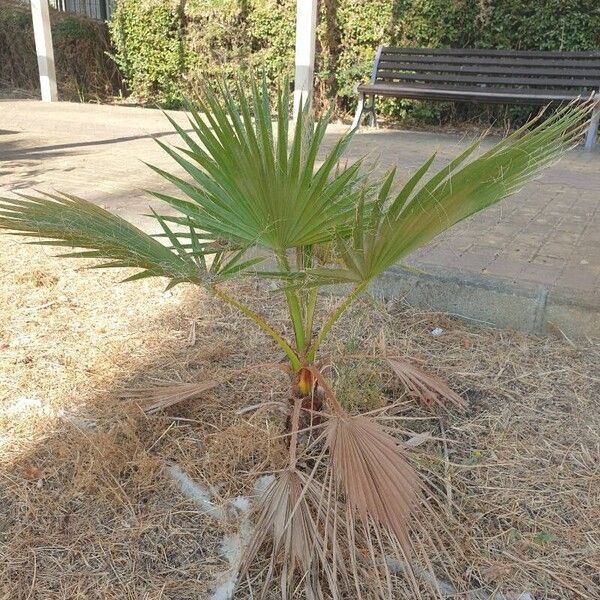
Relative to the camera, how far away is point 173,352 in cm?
254

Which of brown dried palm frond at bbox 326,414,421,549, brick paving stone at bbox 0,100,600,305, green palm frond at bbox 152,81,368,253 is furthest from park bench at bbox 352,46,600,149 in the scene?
brown dried palm frond at bbox 326,414,421,549

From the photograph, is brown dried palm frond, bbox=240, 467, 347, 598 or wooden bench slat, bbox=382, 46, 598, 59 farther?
wooden bench slat, bbox=382, 46, 598, 59

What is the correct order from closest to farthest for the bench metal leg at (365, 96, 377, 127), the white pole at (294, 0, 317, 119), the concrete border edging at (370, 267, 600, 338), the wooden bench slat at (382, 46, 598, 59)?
the concrete border edging at (370, 267, 600, 338) < the wooden bench slat at (382, 46, 598, 59) < the white pole at (294, 0, 317, 119) < the bench metal leg at (365, 96, 377, 127)

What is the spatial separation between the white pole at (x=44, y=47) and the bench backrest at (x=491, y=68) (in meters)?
5.11

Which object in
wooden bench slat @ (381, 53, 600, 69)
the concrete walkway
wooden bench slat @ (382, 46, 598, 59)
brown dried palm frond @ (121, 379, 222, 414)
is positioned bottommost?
brown dried palm frond @ (121, 379, 222, 414)

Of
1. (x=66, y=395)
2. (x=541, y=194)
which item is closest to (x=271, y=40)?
(x=541, y=194)

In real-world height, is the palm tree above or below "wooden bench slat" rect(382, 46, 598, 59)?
below

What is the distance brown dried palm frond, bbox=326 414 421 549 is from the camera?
4.13ft

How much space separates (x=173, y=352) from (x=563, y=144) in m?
1.66

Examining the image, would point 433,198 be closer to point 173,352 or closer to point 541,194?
point 173,352

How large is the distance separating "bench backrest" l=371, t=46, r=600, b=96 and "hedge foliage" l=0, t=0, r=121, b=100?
18.8 ft

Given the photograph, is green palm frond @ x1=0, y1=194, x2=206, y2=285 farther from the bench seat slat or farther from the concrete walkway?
the bench seat slat

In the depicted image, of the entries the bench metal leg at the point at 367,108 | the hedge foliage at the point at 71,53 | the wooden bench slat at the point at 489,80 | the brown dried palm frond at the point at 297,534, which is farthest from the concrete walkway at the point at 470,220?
the hedge foliage at the point at 71,53

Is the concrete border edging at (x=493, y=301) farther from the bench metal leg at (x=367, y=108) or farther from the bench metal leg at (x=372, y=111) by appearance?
the bench metal leg at (x=372, y=111)
